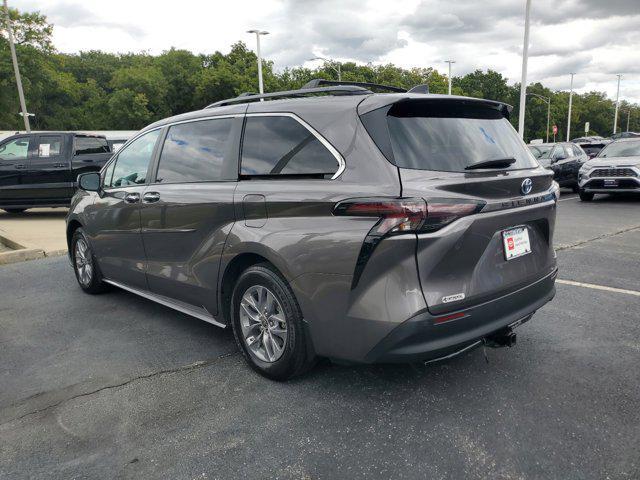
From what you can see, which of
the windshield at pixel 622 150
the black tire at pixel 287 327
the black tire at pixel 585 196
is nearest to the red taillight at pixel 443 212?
the black tire at pixel 287 327

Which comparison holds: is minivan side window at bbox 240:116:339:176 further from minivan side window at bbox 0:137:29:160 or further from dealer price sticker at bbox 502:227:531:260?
minivan side window at bbox 0:137:29:160

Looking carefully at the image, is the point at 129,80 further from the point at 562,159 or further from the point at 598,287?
the point at 598,287

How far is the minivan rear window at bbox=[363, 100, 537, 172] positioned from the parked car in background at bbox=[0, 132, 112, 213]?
413 inches

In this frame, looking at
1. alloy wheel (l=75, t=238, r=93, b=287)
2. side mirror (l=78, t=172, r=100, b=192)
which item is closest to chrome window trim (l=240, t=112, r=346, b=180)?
side mirror (l=78, t=172, r=100, b=192)

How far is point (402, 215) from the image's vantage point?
2.53 metres

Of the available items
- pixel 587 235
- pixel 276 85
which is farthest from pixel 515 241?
pixel 276 85

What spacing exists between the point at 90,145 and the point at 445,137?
11298 mm

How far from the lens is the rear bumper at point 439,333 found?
258 cm

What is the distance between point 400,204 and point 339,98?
2.95 feet

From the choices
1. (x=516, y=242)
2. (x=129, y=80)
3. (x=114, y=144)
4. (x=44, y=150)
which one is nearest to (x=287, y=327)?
(x=516, y=242)

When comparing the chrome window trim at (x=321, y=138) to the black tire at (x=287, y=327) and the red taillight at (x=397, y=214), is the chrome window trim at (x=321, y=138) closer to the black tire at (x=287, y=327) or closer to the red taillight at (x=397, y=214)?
the red taillight at (x=397, y=214)

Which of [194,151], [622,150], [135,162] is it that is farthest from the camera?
[622,150]

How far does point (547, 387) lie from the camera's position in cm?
311

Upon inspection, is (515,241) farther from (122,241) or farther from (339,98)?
(122,241)
